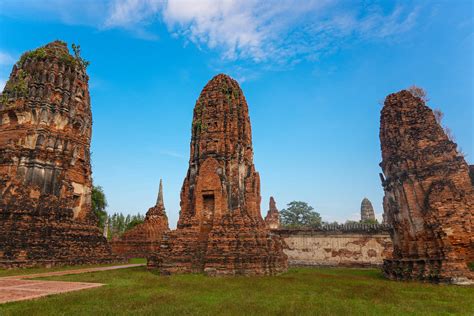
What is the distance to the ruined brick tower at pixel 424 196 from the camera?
11.8 metres

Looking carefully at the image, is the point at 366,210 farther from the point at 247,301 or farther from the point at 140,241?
the point at 247,301

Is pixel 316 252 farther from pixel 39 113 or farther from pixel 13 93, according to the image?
pixel 13 93

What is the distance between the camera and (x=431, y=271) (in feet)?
37.9

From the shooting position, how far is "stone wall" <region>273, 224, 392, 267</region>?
21.1 m

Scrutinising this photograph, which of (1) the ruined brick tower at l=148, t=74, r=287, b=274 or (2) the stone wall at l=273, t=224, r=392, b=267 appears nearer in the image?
(1) the ruined brick tower at l=148, t=74, r=287, b=274

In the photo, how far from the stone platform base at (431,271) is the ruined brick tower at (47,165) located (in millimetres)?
16148

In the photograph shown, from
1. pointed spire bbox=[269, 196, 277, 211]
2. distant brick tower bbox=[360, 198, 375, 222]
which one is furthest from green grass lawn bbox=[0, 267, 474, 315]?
distant brick tower bbox=[360, 198, 375, 222]

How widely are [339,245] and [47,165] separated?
19.8 m

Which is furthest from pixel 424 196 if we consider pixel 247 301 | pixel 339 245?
pixel 247 301

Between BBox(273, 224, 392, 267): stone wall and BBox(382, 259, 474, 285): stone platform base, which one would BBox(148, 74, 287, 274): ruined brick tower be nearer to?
BBox(382, 259, 474, 285): stone platform base

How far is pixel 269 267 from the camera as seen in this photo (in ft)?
44.9

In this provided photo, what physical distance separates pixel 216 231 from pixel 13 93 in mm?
15791

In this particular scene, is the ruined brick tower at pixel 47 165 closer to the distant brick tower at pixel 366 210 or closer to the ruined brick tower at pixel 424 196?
the ruined brick tower at pixel 424 196

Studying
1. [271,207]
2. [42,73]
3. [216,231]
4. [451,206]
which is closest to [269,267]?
[216,231]
